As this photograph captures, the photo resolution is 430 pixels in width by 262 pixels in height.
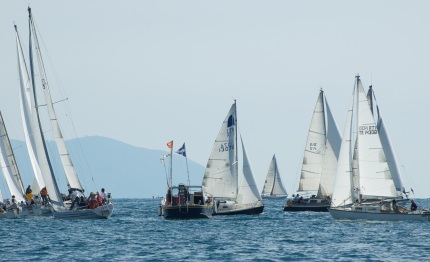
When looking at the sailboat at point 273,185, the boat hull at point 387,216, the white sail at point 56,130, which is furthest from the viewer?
the sailboat at point 273,185

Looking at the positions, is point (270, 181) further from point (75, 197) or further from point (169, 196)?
point (75, 197)

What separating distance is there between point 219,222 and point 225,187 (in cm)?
882

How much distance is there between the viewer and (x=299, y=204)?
326 feet

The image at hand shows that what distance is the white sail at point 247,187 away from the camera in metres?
84.4

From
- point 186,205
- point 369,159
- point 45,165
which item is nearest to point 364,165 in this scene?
point 369,159

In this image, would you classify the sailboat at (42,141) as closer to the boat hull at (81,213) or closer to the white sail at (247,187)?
the boat hull at (81,213)

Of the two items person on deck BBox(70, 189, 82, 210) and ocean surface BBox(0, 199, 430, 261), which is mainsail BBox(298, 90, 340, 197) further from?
person on deck BBox(70, 189, 82, 210)

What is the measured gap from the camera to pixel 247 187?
8450 centimetres

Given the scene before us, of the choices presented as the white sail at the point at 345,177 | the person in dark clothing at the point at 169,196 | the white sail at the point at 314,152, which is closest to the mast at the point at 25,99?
the person in dark clothing at the point at 169,196

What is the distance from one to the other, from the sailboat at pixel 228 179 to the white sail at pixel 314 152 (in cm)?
1674

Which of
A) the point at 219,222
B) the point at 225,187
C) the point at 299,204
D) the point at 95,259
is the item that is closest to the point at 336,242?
the point at 95,259

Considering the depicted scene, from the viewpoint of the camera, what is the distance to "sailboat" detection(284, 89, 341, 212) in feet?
317

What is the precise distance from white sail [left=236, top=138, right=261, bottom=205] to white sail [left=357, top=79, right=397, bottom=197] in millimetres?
13423

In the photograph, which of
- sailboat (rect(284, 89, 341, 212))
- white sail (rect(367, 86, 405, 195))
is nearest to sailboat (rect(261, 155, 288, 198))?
sailboat (rect(284, 89, 341, 212))
